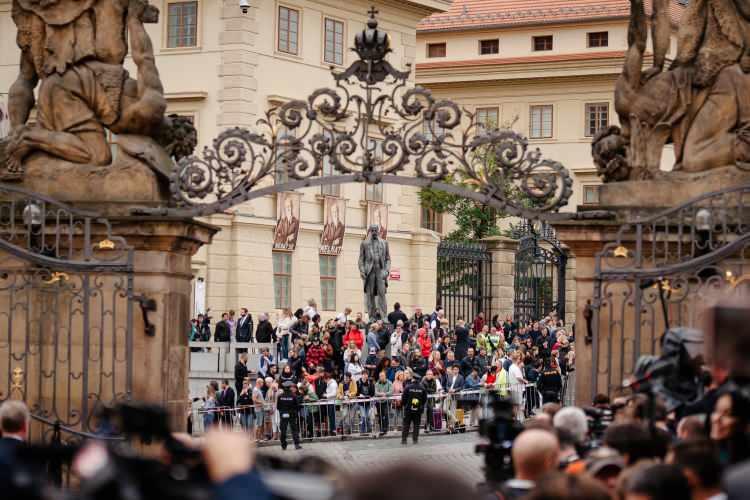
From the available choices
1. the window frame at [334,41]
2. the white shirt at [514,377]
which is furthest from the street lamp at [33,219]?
the window frame at [334,41]

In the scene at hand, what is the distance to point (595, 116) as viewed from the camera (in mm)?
62438

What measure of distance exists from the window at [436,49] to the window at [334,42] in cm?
1946

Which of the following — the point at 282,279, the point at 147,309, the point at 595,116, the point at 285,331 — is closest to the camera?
the point at 147,309

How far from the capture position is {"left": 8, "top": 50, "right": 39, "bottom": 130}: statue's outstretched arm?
1767 cm

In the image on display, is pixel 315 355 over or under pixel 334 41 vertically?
under

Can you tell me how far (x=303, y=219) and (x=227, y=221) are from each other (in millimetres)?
3376

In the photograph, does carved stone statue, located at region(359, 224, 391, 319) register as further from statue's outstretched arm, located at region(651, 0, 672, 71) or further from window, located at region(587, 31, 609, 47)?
window, located at region(587, 31, 609, 47)

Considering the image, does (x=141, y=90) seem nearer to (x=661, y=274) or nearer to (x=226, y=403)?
(x=661, y=274)

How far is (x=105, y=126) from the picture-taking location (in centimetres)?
1745

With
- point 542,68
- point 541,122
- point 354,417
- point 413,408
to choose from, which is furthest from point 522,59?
point 413,408

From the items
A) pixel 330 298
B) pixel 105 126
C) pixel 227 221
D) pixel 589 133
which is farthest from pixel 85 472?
pixel 589 133

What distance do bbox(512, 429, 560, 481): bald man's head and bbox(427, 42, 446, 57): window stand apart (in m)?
60.1

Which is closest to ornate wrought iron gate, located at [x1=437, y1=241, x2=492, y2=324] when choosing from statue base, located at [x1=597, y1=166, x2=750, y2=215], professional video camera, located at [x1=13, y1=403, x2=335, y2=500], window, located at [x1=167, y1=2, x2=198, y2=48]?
window, located at [x1=167, y1=2, x2=198, y2=48]

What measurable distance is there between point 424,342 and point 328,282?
14.8 m
